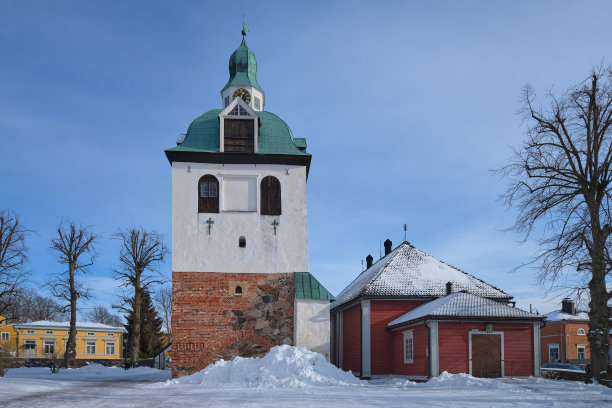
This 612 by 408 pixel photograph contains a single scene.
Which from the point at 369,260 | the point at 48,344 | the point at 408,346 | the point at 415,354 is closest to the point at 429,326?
the point at 415,354

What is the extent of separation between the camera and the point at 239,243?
22641 millimetres

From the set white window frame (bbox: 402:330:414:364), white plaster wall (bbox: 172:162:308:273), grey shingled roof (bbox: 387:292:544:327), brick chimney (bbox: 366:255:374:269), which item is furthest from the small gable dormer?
brick chimney (bbox: 366:255:374:269)

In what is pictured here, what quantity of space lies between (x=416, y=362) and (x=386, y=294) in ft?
11.6

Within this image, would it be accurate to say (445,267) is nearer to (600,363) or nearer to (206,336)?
(600,363)

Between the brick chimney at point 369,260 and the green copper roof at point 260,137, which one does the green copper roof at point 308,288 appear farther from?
the brick chimney at point 369,260

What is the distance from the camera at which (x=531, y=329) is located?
22062 mm

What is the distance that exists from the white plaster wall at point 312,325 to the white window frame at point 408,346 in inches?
143

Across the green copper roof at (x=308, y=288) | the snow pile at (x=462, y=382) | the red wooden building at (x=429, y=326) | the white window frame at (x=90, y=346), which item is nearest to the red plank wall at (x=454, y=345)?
the red wooden building at (x=429, y=326)

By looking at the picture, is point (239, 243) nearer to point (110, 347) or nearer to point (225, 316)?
point (225, 316)

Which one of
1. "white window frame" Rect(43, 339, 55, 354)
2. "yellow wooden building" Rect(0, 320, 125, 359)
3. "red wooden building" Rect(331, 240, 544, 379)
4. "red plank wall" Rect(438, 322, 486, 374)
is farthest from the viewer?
"white window frame" Rect(43, 339, 55, 354)

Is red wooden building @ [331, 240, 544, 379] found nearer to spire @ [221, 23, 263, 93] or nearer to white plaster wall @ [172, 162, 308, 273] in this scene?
white plaster wall @ [172, 162, 308, 273]

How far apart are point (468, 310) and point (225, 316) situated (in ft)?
29.2

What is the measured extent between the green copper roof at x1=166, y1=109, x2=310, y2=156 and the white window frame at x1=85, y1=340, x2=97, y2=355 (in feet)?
140

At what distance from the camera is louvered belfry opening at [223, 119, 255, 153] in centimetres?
2328
